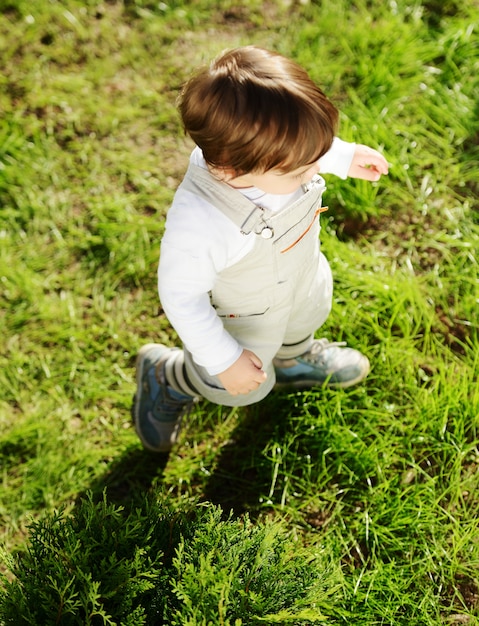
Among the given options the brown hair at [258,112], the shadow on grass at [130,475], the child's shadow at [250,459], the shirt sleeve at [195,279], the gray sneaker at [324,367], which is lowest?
the shadow on grass at [130,475]

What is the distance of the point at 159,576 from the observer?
A: 1634mm

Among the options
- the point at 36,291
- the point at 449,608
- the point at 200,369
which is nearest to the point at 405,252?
the point at 200,369

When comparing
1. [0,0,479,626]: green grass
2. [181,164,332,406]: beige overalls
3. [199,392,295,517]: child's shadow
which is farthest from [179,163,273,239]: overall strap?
[199,392,295,517]: child's shadow

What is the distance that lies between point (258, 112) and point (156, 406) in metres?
A: 1.28

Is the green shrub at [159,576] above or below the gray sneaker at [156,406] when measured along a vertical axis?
above

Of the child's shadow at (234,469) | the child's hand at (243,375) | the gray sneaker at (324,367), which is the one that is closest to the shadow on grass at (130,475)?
the child's shadow at (234,469)

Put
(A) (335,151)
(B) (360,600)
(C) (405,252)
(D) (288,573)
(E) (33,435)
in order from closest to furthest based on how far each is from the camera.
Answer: (D) (288,573), (A) (335,151), (B) (360,600), (E) (33,435), (C) (405,252)

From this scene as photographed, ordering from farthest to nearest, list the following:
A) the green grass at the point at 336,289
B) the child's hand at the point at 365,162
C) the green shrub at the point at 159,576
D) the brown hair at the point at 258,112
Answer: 1. the green grass at the point at 336,289
2. the child's hand at the point at 365,162
3. the green shrub at the point at 159,576
4. the brown hair at the point at 258,112

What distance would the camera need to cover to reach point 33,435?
8.16 feet

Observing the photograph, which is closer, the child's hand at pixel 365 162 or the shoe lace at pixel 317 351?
the child's hand at pixel 365 162

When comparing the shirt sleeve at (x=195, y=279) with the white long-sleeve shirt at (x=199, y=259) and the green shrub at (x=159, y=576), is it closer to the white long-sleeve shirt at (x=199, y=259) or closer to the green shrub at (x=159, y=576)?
the white long-sleeve shirt at (x=199, y=259)

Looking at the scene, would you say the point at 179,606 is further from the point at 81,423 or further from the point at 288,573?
the point at 81,423

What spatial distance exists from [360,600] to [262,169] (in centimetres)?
140

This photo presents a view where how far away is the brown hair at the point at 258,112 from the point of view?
134 centimetres
